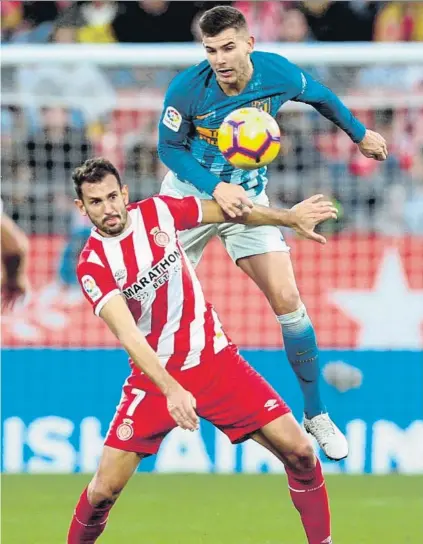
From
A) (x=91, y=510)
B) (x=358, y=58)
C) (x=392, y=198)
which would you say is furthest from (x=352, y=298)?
(x=91, y=510)

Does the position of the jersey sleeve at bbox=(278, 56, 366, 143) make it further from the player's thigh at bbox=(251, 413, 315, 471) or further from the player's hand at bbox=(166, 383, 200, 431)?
the player's hand at bbox=(166, 383, 200, 431)

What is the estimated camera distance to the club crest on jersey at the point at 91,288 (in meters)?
6.04

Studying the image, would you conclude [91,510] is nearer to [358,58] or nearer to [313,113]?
[358,58]

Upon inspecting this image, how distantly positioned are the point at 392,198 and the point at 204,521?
14.0 feet

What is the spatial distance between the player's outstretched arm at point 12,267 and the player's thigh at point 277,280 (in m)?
1.26

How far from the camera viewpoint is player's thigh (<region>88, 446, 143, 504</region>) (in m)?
6.25

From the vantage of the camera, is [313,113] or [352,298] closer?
[352,298]

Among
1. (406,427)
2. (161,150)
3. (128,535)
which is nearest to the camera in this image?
(161,150)

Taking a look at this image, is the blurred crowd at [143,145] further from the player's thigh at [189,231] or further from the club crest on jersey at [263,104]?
the club crest on jersey at [263,104]

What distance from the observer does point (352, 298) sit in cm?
1065

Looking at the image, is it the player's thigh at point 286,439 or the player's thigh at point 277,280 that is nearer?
the player's thigh at point 286,439

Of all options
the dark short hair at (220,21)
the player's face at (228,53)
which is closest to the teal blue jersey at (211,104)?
the player's face at (228,53)

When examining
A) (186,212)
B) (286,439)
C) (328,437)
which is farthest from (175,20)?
(286,439)

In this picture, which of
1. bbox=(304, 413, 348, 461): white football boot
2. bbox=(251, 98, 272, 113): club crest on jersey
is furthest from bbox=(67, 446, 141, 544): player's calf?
bbox=(251, 98, 272, 113): club crest on jersey
